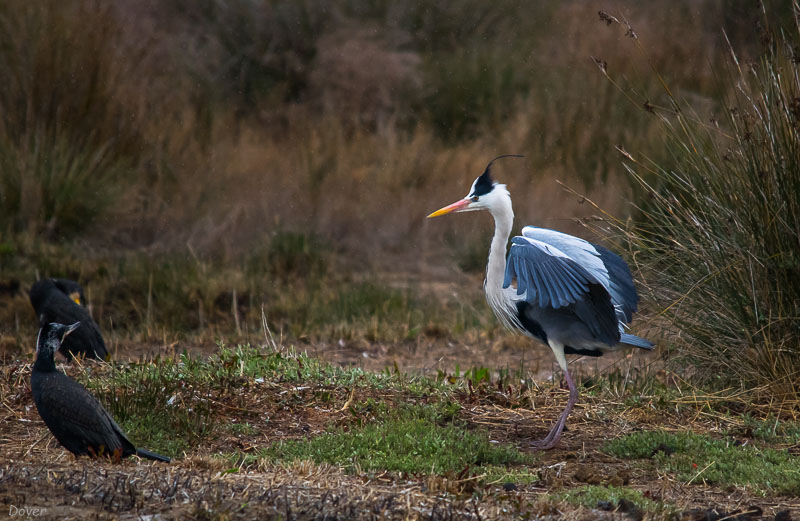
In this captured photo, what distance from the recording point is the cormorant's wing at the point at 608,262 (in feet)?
17.8

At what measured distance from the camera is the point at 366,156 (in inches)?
533

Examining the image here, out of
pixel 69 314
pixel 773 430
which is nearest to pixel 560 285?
pixel 773 430

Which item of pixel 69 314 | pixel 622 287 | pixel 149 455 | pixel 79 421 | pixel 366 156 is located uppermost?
pixel 622 287

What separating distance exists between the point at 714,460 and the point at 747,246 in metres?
1.53

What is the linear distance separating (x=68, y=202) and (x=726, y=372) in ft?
23.1

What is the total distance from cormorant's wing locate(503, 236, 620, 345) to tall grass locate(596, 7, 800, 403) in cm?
49

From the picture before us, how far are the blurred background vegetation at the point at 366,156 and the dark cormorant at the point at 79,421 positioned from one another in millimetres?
3196

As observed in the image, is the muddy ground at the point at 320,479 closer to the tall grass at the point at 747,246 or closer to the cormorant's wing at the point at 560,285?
the tall grass at the point at 747,246

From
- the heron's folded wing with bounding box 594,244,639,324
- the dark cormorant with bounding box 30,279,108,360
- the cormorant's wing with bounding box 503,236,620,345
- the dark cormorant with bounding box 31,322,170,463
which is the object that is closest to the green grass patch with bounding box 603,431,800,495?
the cormorant's wing with bounding box 503,236,620,345

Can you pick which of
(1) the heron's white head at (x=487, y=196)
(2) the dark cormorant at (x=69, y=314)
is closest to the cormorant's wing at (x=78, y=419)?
(2) the dark cormorant at (x=69, y=314)

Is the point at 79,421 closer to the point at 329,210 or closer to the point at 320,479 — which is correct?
the point at 320,479

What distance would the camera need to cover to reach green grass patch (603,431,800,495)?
4656mm

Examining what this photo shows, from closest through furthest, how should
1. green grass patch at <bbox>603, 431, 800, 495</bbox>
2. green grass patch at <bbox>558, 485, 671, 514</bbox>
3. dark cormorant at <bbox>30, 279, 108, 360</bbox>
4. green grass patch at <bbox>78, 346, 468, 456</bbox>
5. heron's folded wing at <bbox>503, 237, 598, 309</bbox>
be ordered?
green grass patch at <bbox>558, 485, 671, 514</bbox>, green grass patch at <bbox>603, 431, 800, 495</bbox>, heron's folded wing at <bbox>503, 237, 598, 309</bbox>, green grass patch at <bbox>78, 346, 468, 456</bbox>, dark cormorant at <bbox>30, 279, 108, 360</bbox>

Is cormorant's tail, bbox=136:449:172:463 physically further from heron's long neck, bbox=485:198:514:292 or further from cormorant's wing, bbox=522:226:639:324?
cormorant's wing, bbox=522:226:639:324
